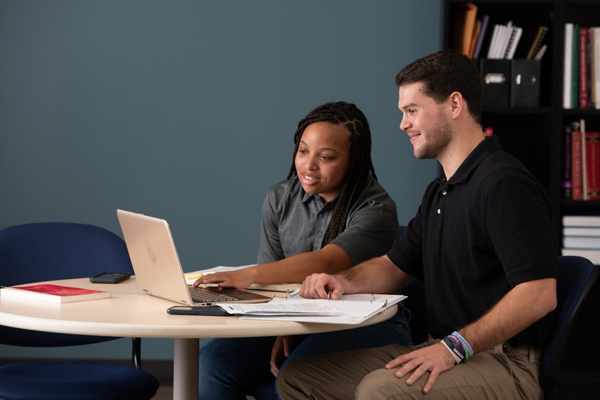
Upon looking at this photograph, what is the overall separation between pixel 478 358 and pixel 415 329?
61cm

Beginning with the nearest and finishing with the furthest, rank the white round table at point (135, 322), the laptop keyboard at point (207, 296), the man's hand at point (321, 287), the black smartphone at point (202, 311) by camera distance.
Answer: the white round table at point (135, 322), the black smartphone at point (202, 311), the laptop keyboard at point (207, 296), the man's hand at point (321, 287)

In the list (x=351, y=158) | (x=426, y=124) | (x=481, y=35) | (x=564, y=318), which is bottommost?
(x=564, y=318)

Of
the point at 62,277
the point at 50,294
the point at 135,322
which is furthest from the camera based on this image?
the point at 62,277

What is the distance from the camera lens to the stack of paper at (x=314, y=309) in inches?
71.3

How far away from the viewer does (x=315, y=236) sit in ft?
8.63

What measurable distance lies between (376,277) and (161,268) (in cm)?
62

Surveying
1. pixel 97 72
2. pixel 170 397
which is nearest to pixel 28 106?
pixel 97 72

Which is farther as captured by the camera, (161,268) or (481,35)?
(481,35)

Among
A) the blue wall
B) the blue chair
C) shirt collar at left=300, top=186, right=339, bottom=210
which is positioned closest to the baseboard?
the blue wall

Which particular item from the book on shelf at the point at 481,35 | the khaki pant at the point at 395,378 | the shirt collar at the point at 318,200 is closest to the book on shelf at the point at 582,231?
the book on shelf at the point at 481,35

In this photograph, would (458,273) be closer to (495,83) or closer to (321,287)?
(321,287)

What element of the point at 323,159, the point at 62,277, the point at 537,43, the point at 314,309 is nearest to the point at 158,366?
the point at 62,277

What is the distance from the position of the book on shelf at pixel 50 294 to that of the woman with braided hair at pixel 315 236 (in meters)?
0.27

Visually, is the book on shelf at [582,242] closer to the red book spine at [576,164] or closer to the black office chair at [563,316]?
the red book spine at [576,164]
